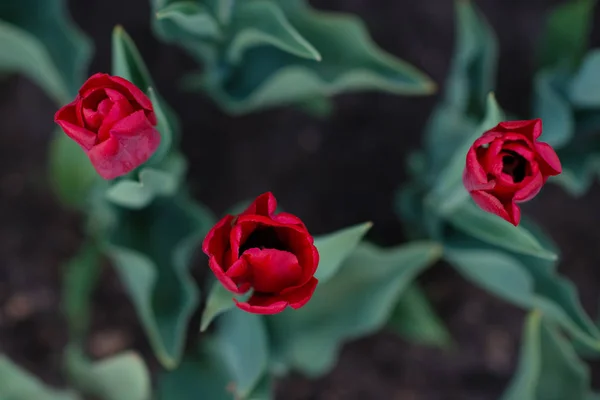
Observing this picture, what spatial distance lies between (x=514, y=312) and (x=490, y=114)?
1.81 ft

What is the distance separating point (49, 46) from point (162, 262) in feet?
0.97

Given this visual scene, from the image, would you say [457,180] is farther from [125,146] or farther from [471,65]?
[125,146]

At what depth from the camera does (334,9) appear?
112 centimetres

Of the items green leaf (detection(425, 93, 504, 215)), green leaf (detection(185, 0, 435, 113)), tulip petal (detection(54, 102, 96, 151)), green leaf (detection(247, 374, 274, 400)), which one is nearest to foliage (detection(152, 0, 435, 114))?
green leaf (detection(185, 0, 435, 113))

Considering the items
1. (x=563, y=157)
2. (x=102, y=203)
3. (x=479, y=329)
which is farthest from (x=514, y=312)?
(x=102, y=203)

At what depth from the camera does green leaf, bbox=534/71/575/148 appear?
871 millimetres

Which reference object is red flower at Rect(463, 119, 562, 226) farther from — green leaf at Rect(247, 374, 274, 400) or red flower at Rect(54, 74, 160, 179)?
green leaf at Rect(247, 374, 274, 400)

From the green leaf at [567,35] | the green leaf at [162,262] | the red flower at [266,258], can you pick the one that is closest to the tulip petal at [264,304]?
the red flower at [266,258]

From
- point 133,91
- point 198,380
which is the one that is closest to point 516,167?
point 133,91

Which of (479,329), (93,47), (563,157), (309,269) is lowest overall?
(479,329)

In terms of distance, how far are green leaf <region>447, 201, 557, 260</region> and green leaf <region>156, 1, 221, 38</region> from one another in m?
0.33

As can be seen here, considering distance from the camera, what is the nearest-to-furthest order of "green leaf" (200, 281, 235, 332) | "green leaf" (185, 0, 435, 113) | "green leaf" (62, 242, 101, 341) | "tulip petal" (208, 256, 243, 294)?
"tulip petal" (208, 256, 243, 294) < "green leaf" (200, 281, 235, 332) < "green leaf" (185, 0, 435, 113) < "green leaf" (62, 242, 101, 341)

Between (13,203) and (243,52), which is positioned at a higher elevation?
(243,52)

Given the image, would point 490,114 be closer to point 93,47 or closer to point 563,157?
point 563,157
